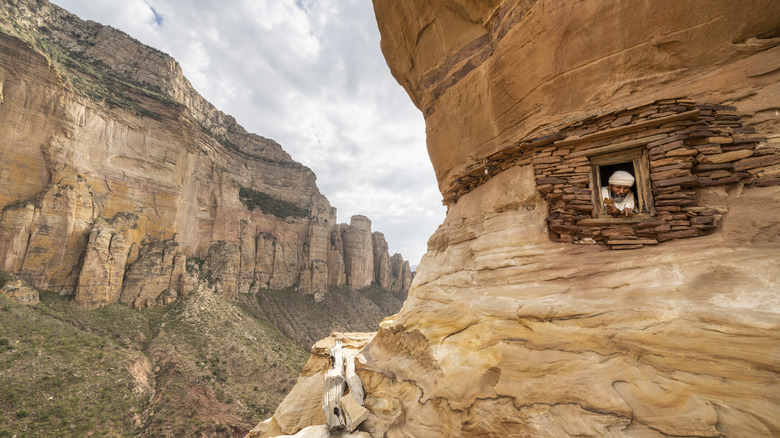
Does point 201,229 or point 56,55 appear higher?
point 56,55

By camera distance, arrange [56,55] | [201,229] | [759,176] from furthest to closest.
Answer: [201,229]
[56,55]
[759,176]

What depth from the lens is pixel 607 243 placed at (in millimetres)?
4344

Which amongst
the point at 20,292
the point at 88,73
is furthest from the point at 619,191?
the point at 88,73

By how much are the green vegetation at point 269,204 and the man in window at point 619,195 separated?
218 ft

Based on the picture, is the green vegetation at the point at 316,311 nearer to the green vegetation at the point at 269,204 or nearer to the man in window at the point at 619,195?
the green vegetation at the point at 269,204

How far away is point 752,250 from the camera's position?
3.19 metres

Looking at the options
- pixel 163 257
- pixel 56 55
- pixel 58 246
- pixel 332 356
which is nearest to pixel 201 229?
pixel 163 257

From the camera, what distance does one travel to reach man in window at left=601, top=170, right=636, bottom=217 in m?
4.55

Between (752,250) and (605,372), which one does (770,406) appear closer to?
(605,372)

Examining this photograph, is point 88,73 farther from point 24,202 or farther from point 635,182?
point 635,182

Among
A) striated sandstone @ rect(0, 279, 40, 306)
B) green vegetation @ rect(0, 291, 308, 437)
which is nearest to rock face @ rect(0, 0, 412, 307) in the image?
striated sandstone @ rect(0, 279, 40, 306)

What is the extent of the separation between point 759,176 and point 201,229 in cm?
6075

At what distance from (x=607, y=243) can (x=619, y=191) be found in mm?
1005

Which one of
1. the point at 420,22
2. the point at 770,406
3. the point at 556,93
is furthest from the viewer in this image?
the point at 420,22
